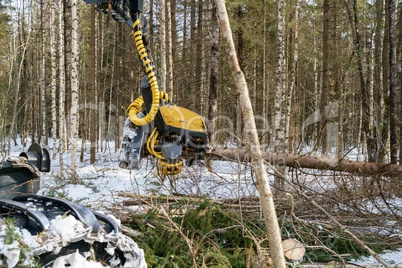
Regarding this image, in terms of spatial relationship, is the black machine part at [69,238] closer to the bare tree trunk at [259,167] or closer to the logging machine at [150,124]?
the bare tree trunk at [259,167]

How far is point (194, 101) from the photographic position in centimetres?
1727

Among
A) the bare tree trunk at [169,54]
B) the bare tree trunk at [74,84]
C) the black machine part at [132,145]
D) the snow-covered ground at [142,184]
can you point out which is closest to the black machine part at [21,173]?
the snow-covered ground at [142,184]

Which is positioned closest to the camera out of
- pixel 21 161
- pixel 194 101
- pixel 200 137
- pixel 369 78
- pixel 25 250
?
pixel 25 250

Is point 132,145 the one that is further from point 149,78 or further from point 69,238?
point 69,238

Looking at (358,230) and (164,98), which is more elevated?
(164,98)

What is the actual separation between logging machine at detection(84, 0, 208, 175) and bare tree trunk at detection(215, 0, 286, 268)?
2974mm

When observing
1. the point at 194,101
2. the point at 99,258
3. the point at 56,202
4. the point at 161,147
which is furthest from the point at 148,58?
the point at 194,101

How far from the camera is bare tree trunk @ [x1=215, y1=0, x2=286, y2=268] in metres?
2.49

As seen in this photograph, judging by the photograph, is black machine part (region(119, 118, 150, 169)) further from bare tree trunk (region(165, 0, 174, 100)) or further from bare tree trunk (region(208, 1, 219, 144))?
bare tree trunk (region(165, 0, 174, 100))

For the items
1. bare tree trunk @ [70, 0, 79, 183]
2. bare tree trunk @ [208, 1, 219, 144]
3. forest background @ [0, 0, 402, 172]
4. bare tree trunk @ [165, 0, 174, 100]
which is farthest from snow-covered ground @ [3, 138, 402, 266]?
bare tree trunk @ [165, 0, 174, 100]

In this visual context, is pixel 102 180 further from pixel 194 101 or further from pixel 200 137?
pixel 194 101

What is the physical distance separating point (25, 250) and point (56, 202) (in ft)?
2.04

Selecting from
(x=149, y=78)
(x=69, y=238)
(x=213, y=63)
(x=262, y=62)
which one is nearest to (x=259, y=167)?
(x=69, y=238)

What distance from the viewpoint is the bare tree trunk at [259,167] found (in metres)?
2.49
